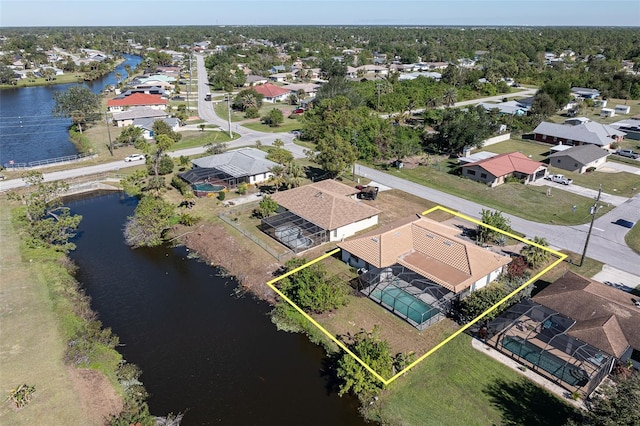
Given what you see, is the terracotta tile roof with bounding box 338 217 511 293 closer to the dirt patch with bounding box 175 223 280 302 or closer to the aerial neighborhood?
the aerial neighborhood

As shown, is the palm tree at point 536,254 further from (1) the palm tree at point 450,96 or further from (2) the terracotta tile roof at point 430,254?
(1) the palm tree at point 450,96

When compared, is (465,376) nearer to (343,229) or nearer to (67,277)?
(343,229)

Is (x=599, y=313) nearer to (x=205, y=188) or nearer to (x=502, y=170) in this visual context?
(x=502, y=170)

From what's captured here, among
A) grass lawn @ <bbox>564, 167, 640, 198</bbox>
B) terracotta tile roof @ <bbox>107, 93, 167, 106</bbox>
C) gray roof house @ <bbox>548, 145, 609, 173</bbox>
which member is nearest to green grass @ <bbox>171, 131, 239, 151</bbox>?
terracotta tile roof @ <bbox>107, 93, 167, 106</bbox>

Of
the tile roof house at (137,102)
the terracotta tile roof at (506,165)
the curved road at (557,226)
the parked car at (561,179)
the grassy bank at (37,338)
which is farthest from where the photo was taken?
the tile roof house at (137,102)

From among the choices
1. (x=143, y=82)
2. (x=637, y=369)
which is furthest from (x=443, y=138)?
(x=143, y=82)

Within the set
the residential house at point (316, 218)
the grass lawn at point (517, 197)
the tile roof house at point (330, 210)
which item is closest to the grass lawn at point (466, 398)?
the residential house at point (316, 218)
